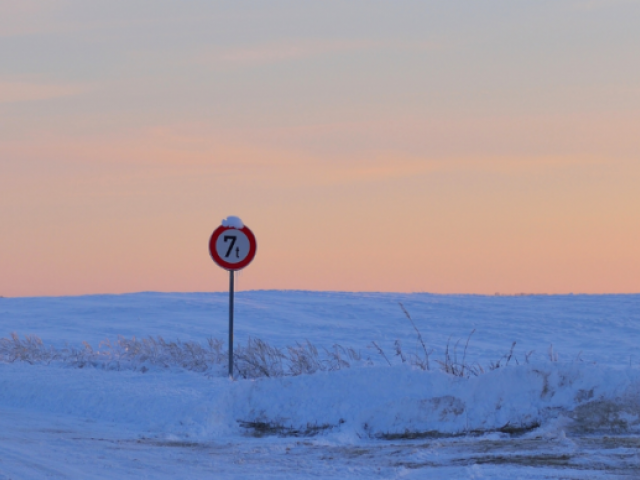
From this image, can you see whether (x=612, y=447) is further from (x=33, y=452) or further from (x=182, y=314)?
(x=182, y=314)

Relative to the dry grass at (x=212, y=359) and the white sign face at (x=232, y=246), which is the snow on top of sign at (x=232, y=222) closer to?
the white sign face at (x=232, y=246)

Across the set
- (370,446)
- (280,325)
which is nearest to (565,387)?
(370,446)

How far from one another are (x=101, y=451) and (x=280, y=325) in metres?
14.2

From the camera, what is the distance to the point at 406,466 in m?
7.47

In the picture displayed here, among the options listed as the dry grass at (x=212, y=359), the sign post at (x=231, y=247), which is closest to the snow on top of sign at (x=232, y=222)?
the sign post at (x=231, y=247)

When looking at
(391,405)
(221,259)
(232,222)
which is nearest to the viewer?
(391,405)

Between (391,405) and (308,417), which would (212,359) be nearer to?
(308,417)

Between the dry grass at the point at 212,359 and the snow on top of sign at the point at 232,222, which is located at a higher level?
the snow on top of sign at the point at 232,222

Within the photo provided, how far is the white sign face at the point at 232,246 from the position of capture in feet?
43.7

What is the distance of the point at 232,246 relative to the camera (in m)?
13.3

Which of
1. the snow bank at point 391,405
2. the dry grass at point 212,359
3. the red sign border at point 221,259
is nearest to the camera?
the snow bank at point 391,405

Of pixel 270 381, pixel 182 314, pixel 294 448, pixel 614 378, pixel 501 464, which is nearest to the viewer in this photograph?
pixel 501 464

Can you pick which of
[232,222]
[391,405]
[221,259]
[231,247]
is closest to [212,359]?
[221,259]

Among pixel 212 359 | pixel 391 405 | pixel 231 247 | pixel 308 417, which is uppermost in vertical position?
pixel 231 247
